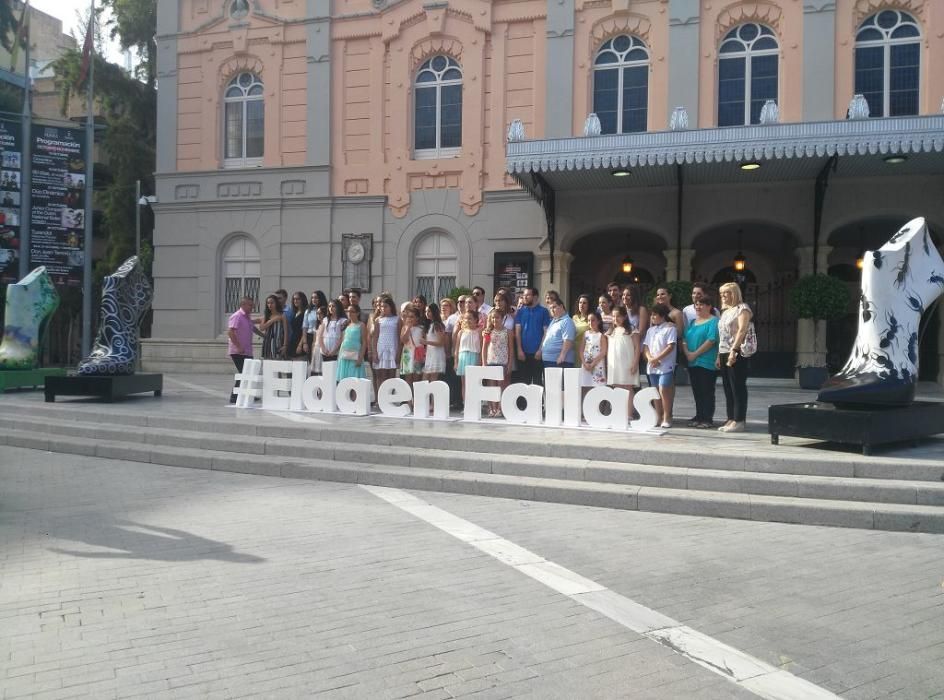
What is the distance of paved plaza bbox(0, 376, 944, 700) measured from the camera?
3912 millimetres

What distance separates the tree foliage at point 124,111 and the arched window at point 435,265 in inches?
571

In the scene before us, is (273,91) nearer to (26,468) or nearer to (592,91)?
(592,91)

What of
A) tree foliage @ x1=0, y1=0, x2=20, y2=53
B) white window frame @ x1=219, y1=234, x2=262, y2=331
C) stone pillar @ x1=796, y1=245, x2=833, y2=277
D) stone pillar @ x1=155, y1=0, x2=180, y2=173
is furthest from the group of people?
tree foliage @ x1=0, y1=0, x2=20, y2=53

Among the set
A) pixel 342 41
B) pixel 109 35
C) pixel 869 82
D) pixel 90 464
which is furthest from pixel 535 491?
pixel 109 35

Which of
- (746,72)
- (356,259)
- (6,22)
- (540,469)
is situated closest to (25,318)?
(356,259)

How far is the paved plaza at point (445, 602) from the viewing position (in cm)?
391

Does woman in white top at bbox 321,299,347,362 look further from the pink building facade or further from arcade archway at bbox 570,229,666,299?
arcade archway at bbox 570,229,666,299

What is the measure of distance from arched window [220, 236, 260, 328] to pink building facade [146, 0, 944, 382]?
53 millimetres

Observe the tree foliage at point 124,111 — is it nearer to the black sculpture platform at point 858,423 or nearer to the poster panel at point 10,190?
the poster panel at point 10,190

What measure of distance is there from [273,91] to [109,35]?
13744 mm

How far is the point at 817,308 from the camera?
16.4 meters

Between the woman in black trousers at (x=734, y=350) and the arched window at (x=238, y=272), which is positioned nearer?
the woman in black trousers at (x=734, y=350)

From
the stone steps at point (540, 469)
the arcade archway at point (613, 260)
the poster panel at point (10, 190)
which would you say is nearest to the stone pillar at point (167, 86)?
the poster panel at point (10, 190)

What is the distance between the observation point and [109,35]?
100ft
